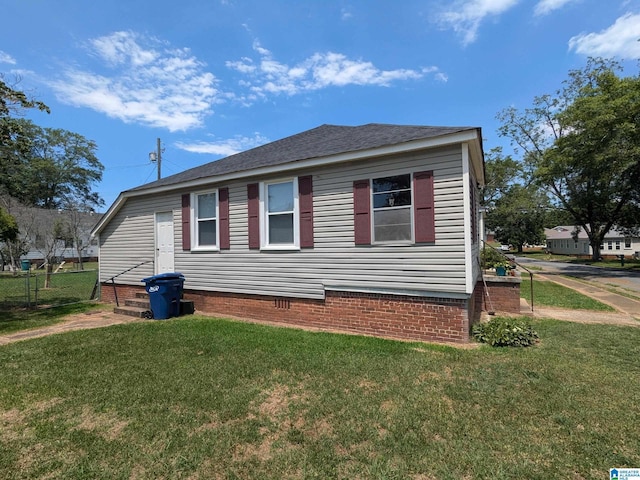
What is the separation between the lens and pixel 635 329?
671 cm

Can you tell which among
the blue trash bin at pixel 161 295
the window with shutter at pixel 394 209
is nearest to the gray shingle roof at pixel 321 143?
the window with shutter at pixel 394 209

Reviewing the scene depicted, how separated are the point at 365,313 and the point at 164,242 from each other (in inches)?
242

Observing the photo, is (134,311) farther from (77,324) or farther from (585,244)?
(585,244)

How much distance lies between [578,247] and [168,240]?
196 ft

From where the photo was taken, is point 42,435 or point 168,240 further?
point 168,240

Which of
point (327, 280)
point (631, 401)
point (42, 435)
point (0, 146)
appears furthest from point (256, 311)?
point (0, 146)

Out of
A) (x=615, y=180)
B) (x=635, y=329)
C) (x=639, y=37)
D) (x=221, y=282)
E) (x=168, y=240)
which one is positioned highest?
(x=639, y=37)

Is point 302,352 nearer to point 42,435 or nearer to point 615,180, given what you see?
point 42,435

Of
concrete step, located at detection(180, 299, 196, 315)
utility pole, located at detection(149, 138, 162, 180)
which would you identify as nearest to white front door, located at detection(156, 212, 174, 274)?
concrete step, located at detection(180, 299, 196, 315)

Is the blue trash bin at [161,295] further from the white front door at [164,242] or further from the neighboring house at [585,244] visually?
the neighboring house at [585,244]

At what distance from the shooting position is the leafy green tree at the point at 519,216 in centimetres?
3769

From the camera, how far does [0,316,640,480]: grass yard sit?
8.44ft

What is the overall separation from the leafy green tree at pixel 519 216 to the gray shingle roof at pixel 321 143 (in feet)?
102

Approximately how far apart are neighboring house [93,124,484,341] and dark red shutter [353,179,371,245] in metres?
0.02
